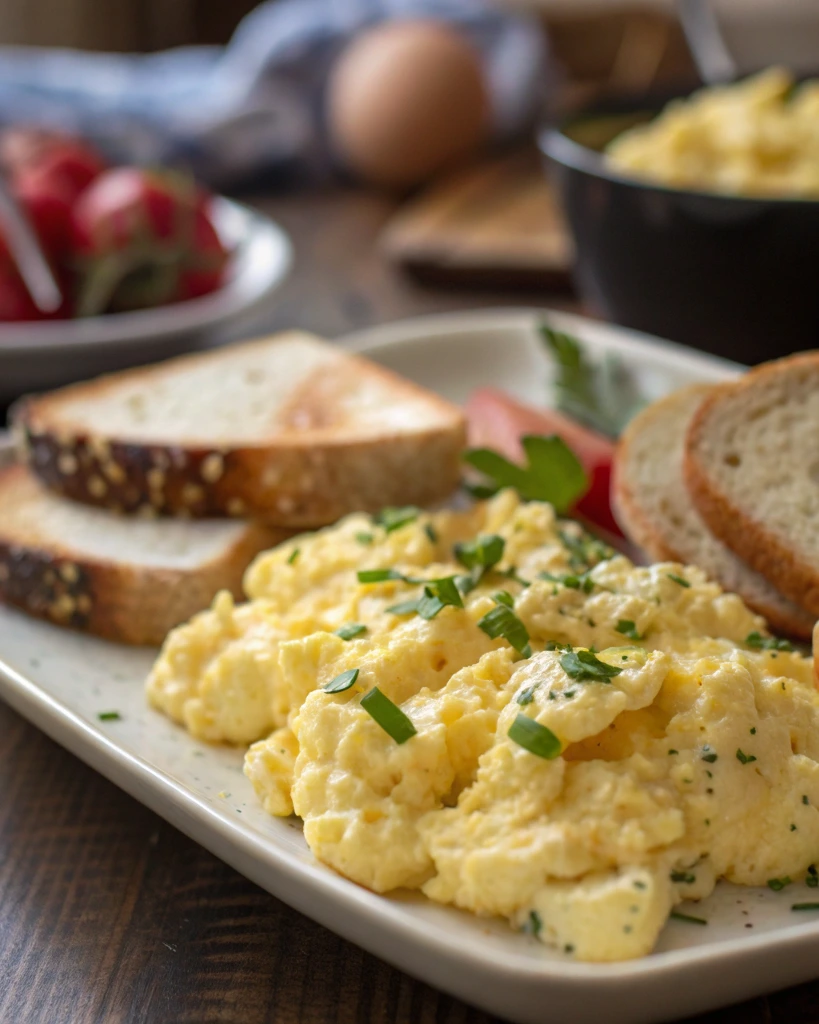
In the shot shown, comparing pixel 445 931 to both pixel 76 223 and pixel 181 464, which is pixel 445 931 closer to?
pixel 181 464

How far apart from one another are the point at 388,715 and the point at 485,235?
3.14 m

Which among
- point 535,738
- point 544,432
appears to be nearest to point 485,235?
point 544,432

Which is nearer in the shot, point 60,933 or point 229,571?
point 60,933

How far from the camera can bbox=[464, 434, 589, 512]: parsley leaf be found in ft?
7.20

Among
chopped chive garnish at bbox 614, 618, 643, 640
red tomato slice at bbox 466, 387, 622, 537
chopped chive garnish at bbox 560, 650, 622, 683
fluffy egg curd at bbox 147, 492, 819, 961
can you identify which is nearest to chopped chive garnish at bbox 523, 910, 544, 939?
fluffy egg curd at bbox 147, 492, 819, 961

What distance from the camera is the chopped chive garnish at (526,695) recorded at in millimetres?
1400

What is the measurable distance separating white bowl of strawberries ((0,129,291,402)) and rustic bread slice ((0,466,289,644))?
920mm

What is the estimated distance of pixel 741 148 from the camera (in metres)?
3.02

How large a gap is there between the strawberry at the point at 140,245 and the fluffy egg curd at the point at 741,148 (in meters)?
1.29

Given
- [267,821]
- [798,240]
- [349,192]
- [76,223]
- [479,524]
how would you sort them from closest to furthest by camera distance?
[267,821], [479,524], [798,240], [76,223], [349,192]

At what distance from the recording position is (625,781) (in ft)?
4.33

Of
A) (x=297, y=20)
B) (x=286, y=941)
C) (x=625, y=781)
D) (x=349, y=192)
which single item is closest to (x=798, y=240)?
(x=625, y=781)

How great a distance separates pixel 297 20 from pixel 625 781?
508cm

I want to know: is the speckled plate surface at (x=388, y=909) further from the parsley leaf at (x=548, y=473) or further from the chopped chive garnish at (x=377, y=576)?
the parsley leaf at (x=548, y=473)
